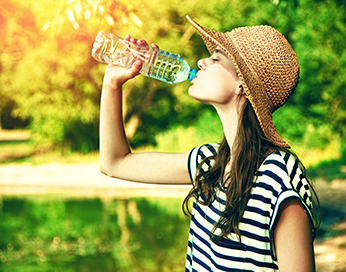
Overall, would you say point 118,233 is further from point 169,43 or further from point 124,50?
point 169,43

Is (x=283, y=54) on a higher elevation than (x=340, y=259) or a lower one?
higher

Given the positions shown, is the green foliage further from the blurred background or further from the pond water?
the pond water

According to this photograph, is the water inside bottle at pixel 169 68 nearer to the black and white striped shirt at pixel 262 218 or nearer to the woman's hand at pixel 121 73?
the woman's hand at pixel 121 73

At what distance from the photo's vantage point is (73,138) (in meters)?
9.81

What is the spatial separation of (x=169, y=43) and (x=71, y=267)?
18.7ft

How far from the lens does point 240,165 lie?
1.23m

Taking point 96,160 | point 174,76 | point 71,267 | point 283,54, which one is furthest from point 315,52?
point 283,54

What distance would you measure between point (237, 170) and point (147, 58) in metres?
0.94

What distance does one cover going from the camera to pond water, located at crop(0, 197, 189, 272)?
457 cm

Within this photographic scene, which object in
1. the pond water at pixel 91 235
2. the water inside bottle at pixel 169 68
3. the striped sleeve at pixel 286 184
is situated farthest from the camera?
the pond water at pixel 91 235

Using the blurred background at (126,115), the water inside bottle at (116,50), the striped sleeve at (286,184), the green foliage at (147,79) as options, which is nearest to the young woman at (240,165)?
the striped sleeve at (286,184)

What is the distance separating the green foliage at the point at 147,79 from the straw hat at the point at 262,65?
705cm

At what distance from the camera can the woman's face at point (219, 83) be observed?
50.4 inches

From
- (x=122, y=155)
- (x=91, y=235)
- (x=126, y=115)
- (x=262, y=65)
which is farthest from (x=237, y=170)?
(x=126, y=115)
